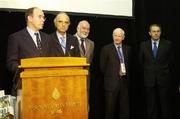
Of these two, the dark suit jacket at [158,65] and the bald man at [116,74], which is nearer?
the bald man at [116,74]

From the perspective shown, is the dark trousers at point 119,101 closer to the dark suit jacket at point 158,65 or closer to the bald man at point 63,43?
the dark suit jacket at point 158,65

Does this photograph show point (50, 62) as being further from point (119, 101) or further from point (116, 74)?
point (119, 101)

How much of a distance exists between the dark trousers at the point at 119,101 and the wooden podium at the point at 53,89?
2.69 metres

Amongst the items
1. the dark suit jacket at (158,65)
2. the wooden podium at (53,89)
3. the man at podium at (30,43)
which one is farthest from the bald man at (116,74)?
the wooden podium at (53,89)

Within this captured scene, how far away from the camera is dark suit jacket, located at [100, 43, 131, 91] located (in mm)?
4828

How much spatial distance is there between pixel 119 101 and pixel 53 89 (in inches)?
116

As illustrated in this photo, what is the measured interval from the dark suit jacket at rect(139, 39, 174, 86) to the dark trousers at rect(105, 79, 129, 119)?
0.42 meters

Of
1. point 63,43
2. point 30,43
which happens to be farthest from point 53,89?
point 63,43

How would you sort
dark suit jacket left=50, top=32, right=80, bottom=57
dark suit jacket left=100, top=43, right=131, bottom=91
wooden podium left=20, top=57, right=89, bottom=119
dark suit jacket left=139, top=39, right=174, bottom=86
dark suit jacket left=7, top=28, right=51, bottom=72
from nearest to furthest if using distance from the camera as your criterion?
wooden podium left=20, top=57, right=89, bottom=119 → dark suit jacket left=7, top=28, right=51, bottom=72 → dark suit jacket left=50, top=32, right=80, bottom=57 → dark suit jacket left=100, top=43, right=131, bottom=91 → dark suit jacket left=139, top=39, right=174, bottom=86

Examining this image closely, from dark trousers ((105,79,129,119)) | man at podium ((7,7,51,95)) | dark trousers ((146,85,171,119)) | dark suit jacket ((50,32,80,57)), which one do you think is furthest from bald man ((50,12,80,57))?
dark trousers ((146,85,171,119))

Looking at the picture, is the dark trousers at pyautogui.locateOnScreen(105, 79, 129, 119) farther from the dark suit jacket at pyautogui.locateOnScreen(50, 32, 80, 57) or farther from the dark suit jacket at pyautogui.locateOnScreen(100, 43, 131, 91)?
the dark suit jacket at pyautogui.locateOnScreen(50, 32, 80, 57)

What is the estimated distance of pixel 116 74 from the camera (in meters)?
4.83

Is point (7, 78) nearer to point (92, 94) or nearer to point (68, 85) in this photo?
point (92, 94)

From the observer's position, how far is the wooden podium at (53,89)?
207 cm
